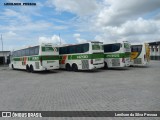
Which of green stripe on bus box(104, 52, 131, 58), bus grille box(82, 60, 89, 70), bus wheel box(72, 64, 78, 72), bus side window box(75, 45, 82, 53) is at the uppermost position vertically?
bus side window box(75, 45, 82, 53)

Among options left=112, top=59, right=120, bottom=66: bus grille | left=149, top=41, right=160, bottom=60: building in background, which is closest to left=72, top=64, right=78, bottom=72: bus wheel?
left=112, top=59, right=120, bottom=66: bus grille

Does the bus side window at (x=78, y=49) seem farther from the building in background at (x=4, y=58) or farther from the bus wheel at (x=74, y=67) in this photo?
the building in background at (x=4, y=58)

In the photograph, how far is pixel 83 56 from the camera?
1838cm

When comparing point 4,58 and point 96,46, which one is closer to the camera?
point 96,46

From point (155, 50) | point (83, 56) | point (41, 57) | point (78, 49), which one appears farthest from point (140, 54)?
point (155, 50)

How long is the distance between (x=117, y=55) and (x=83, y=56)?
12.1 feet

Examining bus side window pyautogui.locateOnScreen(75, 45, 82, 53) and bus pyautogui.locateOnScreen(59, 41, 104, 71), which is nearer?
bus pyautogui.locateOnScreen(59, 41, 104, 71)

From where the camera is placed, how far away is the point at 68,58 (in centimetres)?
2050

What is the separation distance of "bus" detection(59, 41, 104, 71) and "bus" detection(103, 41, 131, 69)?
1.34 metres

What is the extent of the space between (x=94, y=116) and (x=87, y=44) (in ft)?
42.8

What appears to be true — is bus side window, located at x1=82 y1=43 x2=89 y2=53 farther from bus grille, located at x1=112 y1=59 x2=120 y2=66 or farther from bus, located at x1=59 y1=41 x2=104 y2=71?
bus grille, located at x1=112 y1=59 x2=120 y2=66

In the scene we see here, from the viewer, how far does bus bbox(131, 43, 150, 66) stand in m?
21.4

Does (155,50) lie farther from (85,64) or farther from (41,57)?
(41,57)

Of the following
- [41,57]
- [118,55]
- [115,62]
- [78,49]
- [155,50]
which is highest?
[155,50]
